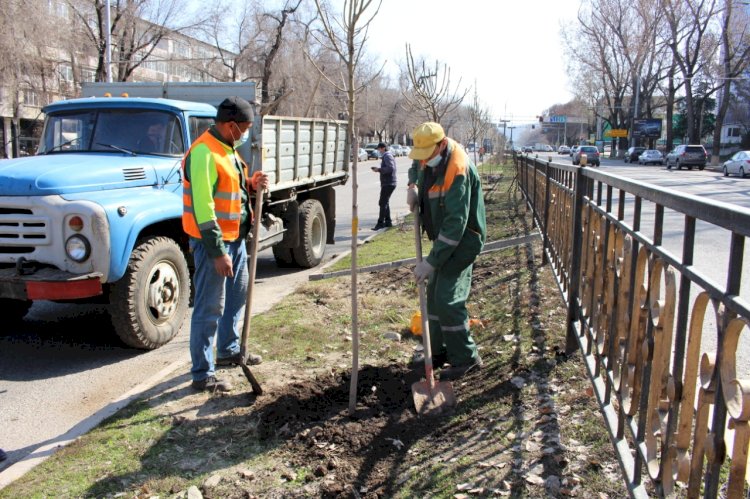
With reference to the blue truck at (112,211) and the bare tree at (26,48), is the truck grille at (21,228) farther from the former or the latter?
the bare tree at (26,48)

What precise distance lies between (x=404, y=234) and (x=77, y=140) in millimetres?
6801

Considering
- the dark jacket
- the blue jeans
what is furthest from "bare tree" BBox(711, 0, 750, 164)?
the blue jeans

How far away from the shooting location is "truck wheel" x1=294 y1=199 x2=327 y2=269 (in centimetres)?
884

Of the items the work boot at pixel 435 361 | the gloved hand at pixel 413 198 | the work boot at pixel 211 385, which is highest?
the gloved hand at pixel 413 198

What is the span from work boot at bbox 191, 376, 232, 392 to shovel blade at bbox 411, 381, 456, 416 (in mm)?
1295

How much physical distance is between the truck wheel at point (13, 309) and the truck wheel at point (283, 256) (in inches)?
131

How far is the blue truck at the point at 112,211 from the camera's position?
4.83 metres

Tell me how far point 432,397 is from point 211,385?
1526mm

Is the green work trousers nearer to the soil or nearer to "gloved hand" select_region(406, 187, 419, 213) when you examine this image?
the soil

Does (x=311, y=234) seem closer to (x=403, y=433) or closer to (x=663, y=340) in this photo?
(x=403, y=433)

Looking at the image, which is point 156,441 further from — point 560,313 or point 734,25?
point 734,25

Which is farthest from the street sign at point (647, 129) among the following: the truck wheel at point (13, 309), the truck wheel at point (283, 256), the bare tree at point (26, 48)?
the truck wheel at point (13, 309)

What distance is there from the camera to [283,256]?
29.1 ft

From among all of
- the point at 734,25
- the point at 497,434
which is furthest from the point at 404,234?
the point at 734,25
